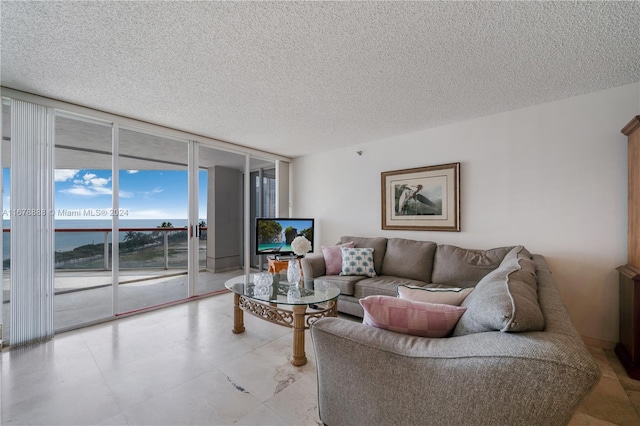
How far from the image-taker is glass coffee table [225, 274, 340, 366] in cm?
227

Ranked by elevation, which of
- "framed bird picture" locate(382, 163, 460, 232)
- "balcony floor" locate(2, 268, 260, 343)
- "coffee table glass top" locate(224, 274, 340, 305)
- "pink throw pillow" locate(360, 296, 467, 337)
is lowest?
"balcony floor" locate(2, 268, 260, 343)

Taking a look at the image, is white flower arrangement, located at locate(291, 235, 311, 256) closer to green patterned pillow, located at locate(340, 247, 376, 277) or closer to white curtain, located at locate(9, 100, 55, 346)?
green patterned pillow, located at locate(340, 247, 376, 277)

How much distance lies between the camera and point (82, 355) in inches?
91.1

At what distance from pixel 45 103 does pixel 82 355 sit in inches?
95.6

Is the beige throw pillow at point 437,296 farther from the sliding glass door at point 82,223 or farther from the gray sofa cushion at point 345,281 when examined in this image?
the sliding glass door at point 82,223

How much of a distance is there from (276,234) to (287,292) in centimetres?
178

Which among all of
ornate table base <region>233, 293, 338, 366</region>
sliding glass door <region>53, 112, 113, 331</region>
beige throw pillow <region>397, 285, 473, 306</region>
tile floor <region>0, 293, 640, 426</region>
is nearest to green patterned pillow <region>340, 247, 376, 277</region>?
ornate table base <region>233, 293, 338, 366</region>

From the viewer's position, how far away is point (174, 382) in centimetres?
194

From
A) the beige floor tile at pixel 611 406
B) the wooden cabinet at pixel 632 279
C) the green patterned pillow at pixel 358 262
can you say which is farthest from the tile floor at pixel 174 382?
the green patterned pillow at pixel 358 262

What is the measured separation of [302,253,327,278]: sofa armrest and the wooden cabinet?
2.82m

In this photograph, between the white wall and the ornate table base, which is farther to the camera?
the white wall

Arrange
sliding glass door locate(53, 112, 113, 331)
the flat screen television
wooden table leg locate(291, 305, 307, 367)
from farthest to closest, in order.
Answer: the flat screen television, sliding glass door locate(53, 112, 113, 331), wooden table leg locate(291, 305, 307, 367)

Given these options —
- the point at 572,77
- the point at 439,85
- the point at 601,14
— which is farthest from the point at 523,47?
the point at 572,77

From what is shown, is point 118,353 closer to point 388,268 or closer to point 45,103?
point 45,103
